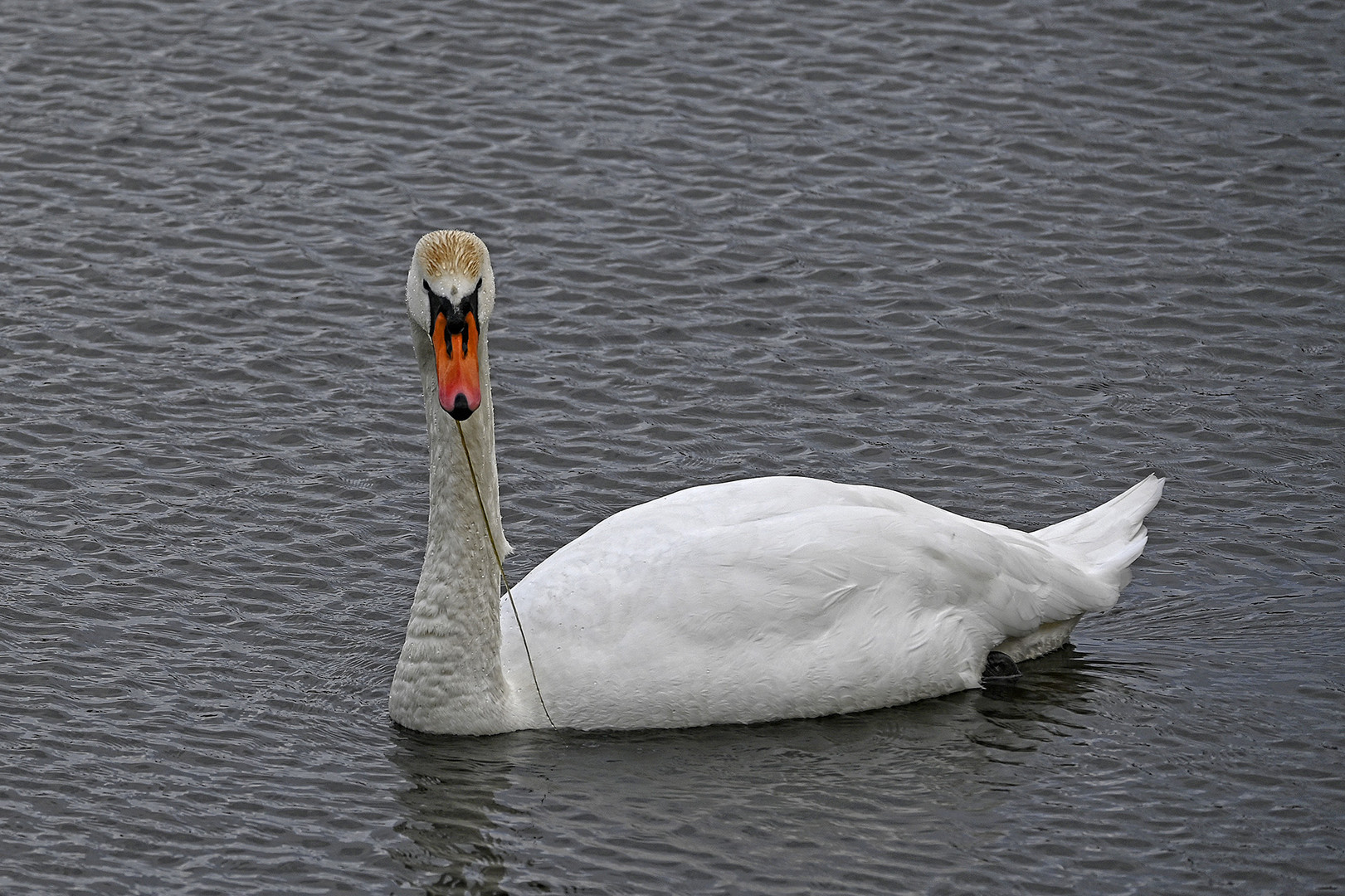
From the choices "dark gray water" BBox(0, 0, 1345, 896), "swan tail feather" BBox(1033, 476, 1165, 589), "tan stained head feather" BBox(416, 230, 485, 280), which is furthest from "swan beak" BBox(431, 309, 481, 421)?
"swan tail feather" BBox(1033, 476, 1165, 589)

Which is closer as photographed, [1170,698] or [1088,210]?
[1170,698]

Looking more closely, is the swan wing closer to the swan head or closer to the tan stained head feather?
the swan head

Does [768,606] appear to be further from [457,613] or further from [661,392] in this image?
[661,392]

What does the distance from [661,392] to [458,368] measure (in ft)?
15.3

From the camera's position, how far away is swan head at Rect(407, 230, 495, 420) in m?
9.11

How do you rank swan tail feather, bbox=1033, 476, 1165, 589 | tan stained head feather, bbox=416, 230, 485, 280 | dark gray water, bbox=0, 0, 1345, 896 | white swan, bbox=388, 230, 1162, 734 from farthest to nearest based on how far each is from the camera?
swan tail feather, bbox=1033, 476, 1165, 589 < white swan, bbox=388, 230, 1162, 734 < dark gray water, bbox=0, 0, 1345, 896 < tan stained head feather, bbox=416, 230, 485, 280

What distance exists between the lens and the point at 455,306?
9242mm

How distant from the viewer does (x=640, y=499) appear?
12.4 m

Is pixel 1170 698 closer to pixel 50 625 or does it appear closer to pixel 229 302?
pixel 50 625

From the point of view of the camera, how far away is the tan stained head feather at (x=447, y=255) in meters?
9.25

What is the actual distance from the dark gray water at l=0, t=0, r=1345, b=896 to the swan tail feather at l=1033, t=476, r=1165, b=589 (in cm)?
47

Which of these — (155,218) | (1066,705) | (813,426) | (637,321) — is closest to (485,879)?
(1066,705)

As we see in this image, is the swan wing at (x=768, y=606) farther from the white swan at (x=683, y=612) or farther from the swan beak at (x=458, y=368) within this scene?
the swan beak at (x=458, y=368)

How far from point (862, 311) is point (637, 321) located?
5.38ft
